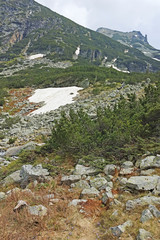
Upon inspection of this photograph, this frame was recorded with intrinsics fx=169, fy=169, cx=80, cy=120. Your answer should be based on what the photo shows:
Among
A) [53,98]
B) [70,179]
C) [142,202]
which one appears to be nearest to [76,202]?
[70,179]

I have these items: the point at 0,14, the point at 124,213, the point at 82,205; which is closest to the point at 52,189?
the point at 82,205

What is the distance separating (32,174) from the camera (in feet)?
19.3

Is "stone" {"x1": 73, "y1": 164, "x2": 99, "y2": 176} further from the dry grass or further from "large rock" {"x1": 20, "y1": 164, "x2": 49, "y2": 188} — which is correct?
the dry grass

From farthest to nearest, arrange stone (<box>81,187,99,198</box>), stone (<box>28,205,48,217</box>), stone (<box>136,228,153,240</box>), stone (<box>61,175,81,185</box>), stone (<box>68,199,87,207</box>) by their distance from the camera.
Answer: stone (<box>61,175,81,185</box>), stone (<box>81,187,99,198</box>), stone (<box>68,199,87,207</box>), stone (<box>28,205,48,217</box>), stone (<box>136,228,153,240</box>)

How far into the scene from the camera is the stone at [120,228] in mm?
3382

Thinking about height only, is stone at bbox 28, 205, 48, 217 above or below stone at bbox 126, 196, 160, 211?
below

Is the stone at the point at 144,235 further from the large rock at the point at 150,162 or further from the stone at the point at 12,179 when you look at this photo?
the stone at the point at 12,179

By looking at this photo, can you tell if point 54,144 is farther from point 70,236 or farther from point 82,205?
point 70,236

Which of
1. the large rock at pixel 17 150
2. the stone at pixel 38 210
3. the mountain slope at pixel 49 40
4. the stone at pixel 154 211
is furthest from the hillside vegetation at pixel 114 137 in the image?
the mountain slope at pixel 49 40

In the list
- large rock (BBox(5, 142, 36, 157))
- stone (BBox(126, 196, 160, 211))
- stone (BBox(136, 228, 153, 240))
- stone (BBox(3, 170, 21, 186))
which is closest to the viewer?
stone (BBox(136, 228, 153, 240))

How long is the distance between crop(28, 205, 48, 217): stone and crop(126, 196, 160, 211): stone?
6.66 ft

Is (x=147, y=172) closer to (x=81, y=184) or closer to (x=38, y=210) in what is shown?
(x=81, y=184)

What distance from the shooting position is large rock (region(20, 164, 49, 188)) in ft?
19.4

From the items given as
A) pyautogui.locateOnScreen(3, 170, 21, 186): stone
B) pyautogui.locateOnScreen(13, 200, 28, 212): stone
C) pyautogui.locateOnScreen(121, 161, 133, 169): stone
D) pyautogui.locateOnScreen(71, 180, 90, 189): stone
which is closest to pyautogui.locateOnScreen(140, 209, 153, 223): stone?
pyautogui.locateOnScreen(71, 180, 90, 189): stone
